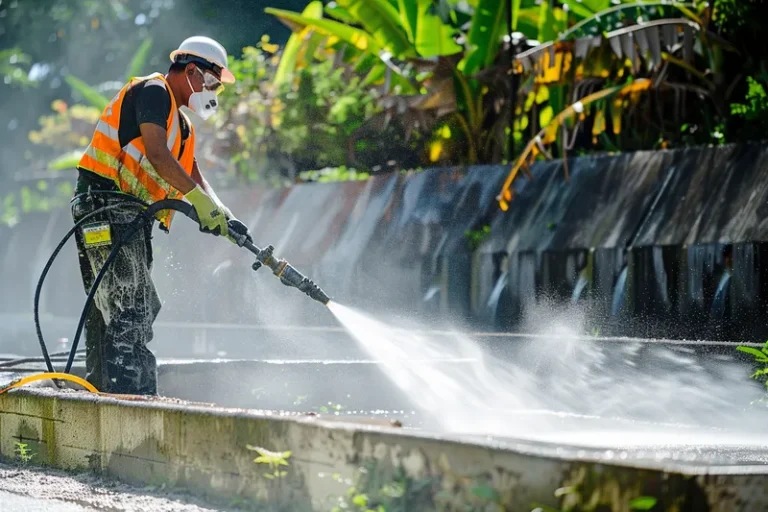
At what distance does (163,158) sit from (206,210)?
0.34 m

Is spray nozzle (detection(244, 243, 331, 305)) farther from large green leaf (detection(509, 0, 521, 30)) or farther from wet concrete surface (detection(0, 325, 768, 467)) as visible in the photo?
large green leaf (detection(509, 0, 521, 30))

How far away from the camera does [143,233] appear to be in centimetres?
676

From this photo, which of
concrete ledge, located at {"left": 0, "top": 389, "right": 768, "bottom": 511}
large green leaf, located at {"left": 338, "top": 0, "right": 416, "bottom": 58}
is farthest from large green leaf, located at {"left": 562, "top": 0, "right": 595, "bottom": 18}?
concrete ledge, located at {"left": 0, "top": 389, "right": 768, "bottom": 511}

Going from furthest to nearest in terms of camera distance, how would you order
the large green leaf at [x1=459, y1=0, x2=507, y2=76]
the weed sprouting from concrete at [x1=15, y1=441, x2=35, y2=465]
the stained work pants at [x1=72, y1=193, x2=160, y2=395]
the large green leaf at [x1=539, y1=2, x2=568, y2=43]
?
1. the large green leaf at [x1=459, y1=0, x2=507, y2=76]
2. the large green leaf at [x1=539, y1=2, x2=568, y2=43]
3. the stained work pants at [x1=72, y1=193, x2=160, y2=395]
4. the weed sprouting from concrete at [x1=15, y1=441, x2=35, y2=465]

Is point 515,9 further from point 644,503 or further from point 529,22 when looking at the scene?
point 644,503

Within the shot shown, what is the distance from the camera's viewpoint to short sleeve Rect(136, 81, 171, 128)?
646 cm

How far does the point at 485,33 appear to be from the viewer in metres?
12.7

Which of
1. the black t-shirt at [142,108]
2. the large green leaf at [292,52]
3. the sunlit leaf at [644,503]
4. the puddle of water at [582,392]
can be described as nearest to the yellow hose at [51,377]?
the black t-shirt at [142,108]

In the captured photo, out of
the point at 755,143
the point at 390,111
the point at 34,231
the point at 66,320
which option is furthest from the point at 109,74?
the point at 755,143

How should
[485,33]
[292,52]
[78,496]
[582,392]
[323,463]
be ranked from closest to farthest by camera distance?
[323,463] → [78,496] → [582,392] → [485,33] → [292,52]

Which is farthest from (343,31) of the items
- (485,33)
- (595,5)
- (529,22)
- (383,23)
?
(595,5)

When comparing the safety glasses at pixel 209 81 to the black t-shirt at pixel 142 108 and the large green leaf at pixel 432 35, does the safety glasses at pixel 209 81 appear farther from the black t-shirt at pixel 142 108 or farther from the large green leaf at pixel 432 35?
the large green leaf at pixel 432 35

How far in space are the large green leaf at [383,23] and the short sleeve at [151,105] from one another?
259 inches

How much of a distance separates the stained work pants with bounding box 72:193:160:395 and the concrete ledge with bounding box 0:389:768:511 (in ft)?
2.34
